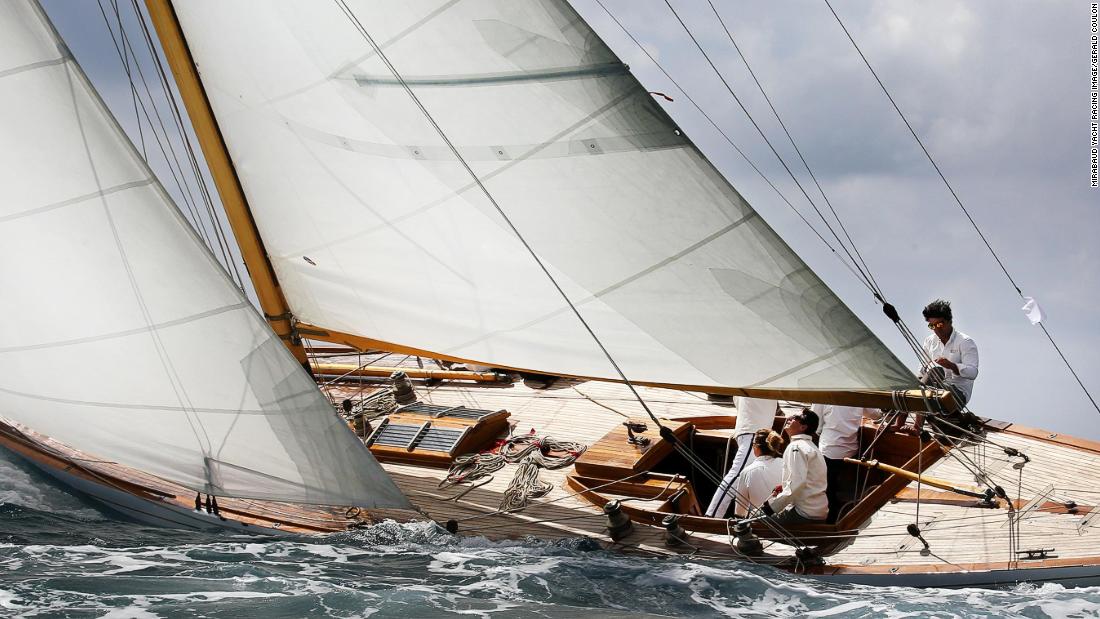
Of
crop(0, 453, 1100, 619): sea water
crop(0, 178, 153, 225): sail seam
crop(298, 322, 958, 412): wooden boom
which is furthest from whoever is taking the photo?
crop(0, 178, 153, 225): sail seam

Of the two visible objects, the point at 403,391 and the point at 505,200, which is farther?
the point at 403,391

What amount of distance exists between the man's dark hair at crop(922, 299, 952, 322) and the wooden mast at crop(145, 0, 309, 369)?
16.2 feet

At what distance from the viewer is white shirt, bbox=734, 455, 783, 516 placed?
6.98 m

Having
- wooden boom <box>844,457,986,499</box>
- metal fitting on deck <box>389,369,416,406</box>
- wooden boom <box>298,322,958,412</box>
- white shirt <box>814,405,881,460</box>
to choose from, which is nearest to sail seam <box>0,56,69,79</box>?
metal fitting on deck <box>389,369,416,406</box>

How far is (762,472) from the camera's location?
7.00m

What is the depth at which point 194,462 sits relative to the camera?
6.71 m

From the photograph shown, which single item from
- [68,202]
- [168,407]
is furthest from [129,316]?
[68,202]

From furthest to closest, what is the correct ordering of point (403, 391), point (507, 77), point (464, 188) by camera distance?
1. point (403, 391)
2. point (464, 188)
3. point (507, 77)

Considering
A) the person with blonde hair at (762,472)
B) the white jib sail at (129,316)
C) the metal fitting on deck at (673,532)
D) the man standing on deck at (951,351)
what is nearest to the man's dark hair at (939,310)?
the man standing on deck at (951,351)

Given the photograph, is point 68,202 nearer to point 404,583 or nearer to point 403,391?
point 404,583

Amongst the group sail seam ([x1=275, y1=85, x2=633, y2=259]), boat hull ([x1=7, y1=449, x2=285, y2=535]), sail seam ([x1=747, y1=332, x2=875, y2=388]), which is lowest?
boat hull ([x1=7, y1=449, x2=285, y2=535])

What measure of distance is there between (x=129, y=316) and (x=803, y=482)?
14.6 ft

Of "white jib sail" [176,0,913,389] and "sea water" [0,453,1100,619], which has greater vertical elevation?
"white jib sail" [176,0,913,389]

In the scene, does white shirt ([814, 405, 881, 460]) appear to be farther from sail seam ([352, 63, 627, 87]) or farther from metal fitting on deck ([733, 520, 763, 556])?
sail seam ([352, 63, 627, 87])
